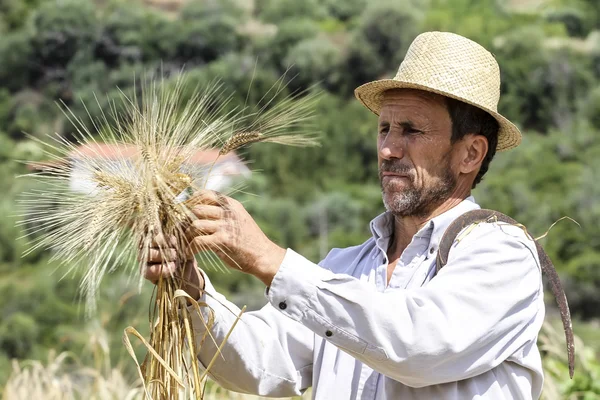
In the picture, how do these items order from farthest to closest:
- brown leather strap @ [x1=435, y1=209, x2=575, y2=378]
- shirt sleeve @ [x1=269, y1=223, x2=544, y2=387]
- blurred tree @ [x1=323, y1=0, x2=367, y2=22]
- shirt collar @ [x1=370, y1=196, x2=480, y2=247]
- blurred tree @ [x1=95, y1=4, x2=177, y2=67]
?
blurred tree @ [x1=323, y1=0, x2=367, y2=22], blurred tree @ [x1=95, y1=4, x2=177, y2=67], shirt collar @ [x1=370, y1=196, x2=480, y2=247], brown leather strap @ [x1=435, y1=209, x2=575, y2=378], shirt sleeve @ [x1=269, y1=223, x2=544, y2=387]

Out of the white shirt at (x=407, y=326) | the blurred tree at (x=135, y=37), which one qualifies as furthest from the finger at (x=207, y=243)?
the blurred tree at (x=135, y=37)

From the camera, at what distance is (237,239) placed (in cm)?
201

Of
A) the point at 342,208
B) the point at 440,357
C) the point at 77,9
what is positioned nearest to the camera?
the point at 440,357

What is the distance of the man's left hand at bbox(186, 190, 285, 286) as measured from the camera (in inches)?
79.0

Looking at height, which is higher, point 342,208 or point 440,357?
point 440,357

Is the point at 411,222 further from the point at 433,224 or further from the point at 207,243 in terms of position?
the point at 207,243

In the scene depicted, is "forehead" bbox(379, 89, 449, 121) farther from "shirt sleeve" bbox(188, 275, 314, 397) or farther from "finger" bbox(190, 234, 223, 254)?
"finger" bbox(190, 234, 223, 254)

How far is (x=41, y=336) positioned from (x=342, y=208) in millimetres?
13454

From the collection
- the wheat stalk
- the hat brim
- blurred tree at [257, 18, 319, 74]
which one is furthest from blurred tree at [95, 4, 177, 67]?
the wheat stalk

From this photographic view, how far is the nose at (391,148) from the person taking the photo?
2473 millimetres

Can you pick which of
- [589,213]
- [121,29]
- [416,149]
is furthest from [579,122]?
[416,149]

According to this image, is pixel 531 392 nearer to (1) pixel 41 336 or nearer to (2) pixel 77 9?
(1) pixel 41 336

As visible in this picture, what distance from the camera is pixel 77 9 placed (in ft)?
143

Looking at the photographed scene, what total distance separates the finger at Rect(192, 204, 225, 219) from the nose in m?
0.60
